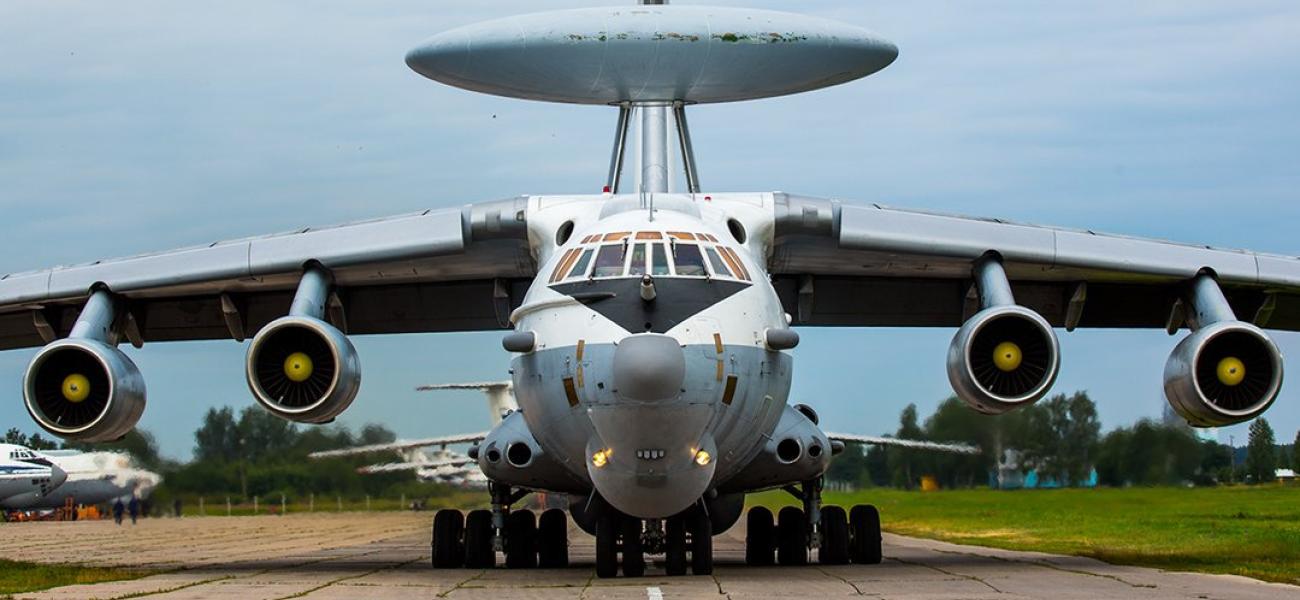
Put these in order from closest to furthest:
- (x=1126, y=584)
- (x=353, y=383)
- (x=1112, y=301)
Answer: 1. (x=1126, y=584)
2. (x=353, y=383)
3. (x=1112, y=301)

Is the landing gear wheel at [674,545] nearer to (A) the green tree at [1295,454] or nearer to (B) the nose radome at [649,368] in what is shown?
(B) the nose radome at [649,368]

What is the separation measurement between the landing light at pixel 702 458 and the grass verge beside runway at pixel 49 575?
505 cm

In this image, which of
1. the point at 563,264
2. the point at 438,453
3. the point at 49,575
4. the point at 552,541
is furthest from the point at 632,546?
the point at 438,453

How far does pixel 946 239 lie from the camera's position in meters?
16.5

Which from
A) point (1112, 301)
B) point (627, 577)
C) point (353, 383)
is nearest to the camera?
point (627, 577)

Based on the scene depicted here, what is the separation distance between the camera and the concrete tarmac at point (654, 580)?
1317 cm

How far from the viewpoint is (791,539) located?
17844mm

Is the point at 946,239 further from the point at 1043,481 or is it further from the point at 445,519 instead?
the point at 1043,481

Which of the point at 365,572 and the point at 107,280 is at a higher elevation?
the point at 107,280

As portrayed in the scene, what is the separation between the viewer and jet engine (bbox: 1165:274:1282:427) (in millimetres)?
15789

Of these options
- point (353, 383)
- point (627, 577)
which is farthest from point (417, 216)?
point (627, 577)

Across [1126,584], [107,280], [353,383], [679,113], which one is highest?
[679,113]

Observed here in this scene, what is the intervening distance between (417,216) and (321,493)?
44.6ft

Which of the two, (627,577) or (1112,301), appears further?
(1112,301)
